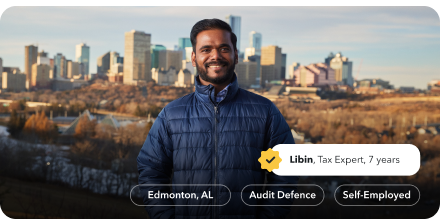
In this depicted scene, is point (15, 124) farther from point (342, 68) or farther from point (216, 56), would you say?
point (216, 56)

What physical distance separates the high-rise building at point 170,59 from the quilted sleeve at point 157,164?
4.56 m

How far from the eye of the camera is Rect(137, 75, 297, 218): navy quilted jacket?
1560mm

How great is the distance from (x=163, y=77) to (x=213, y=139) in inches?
363

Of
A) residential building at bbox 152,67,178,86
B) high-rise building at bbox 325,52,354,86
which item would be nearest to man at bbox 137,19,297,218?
high-rise building at bbox 325,52,354,86

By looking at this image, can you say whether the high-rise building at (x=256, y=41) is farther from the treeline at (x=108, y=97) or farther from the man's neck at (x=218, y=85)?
the man's neck at (x=218, y=85)

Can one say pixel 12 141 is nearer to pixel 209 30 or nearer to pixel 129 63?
pixel 129 63

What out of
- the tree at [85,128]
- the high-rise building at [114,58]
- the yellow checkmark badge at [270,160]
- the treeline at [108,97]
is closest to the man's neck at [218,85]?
the yellow checkmark badge at [270,160]

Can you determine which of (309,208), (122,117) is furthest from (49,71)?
(309,208)

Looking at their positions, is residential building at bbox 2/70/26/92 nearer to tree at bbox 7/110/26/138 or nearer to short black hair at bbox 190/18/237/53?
tree at bbox 7/110/26/138

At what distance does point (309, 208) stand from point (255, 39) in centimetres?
433

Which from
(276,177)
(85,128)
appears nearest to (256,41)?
(276,177)

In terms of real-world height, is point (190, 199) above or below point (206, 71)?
below

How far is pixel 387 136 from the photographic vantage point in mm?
13859

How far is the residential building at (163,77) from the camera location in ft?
32.3
